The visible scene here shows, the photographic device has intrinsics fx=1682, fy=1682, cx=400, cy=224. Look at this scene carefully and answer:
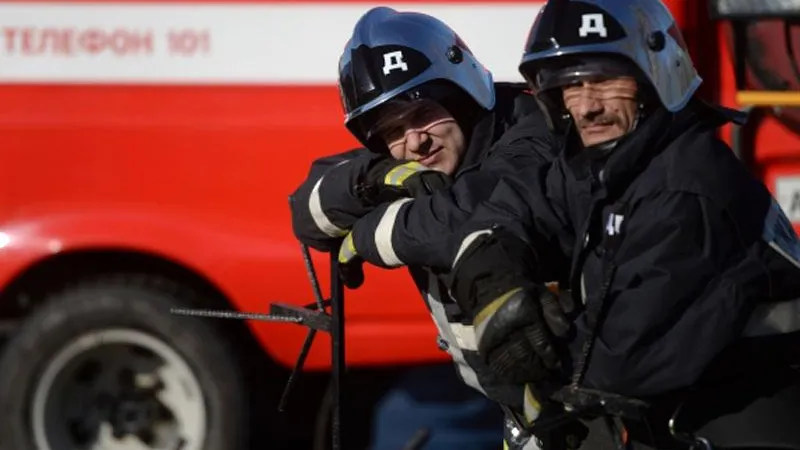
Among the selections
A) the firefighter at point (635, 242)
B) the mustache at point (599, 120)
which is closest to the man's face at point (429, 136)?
the firefighter at point (635, 242)

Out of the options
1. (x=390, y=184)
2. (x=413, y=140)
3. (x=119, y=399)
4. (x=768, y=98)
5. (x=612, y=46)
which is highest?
(x=768, y=98)

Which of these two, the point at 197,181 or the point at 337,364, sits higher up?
the point at 197,181

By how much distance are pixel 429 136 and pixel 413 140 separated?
Answer: 0.04 m

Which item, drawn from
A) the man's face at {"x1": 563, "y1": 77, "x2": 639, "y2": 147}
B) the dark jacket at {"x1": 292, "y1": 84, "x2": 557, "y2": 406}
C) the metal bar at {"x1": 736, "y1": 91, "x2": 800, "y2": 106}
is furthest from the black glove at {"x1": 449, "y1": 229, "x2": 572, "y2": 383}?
the metal bar at {"x1": 736, "y1": 91, "x2": 800, "y2": 106}

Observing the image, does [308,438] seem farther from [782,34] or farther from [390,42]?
[390,42]

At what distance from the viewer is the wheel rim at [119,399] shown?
5.66 metres

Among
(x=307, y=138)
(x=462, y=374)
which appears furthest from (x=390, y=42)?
(x=307, y=138)

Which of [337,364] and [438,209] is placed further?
[337,364]

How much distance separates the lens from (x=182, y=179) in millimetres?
5418

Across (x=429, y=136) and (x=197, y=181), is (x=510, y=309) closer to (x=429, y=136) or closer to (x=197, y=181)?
(x=429, y=136)

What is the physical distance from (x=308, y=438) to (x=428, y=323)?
39.1 inches

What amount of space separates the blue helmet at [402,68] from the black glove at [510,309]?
681mm

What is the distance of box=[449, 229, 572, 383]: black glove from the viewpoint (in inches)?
115

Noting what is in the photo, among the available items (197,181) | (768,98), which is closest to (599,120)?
(768,98)
